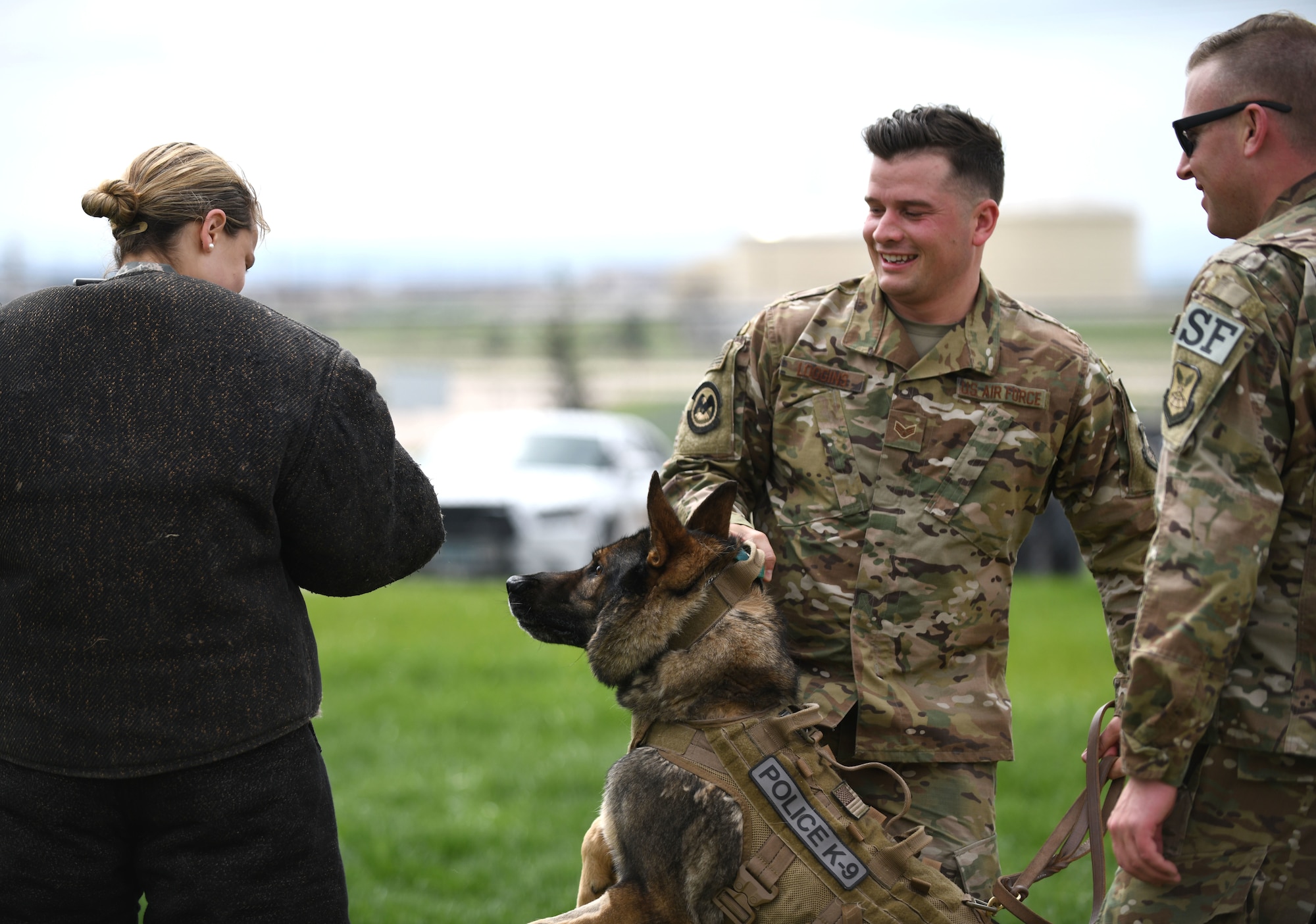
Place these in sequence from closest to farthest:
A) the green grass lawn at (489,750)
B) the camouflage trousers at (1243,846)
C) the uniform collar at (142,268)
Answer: the camouflage trousers at (1243,846), the uniform collar at (142,268), the green grass lawn at (489,750)

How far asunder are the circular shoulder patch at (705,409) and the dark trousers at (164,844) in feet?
4.64

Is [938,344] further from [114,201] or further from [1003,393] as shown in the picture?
[114,201]

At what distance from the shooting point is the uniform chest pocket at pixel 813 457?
3188mm

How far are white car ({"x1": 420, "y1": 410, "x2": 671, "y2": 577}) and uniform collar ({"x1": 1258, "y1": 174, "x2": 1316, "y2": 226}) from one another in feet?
35.6

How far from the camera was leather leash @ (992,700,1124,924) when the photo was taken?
2.72 m

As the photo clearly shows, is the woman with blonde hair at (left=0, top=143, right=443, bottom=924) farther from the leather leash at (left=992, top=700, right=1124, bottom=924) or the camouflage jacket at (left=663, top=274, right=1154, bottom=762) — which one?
the leather leash at (left=992, top=700, right=1124, bottom=924)

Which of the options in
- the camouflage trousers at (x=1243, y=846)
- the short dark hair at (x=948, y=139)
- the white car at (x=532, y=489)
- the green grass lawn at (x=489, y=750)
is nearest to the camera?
the camouflage trousers at (x=1243, y=846)

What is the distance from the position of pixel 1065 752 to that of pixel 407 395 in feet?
49.8

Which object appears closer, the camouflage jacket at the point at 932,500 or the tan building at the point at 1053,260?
the camouflage jacket at the point at 932,500

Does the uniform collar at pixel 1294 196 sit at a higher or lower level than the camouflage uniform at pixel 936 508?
higher

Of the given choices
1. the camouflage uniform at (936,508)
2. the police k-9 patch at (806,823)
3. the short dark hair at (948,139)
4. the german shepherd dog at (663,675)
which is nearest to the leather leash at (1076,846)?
the camouflage uniform at (936,508)

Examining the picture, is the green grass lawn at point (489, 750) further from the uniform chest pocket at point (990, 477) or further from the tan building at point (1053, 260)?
the tan building at point (1053, 260)

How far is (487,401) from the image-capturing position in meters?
23.0

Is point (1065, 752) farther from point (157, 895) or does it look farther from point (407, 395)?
point (407, 395)
